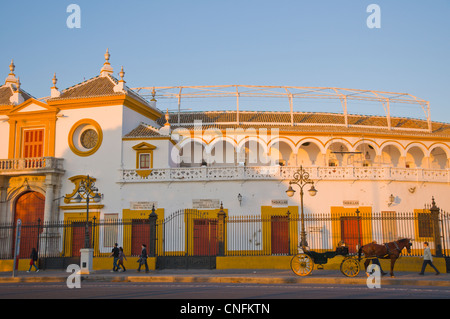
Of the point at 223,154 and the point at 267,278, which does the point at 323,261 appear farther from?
the point at 223,154

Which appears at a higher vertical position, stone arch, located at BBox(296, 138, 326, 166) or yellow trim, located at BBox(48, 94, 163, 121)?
yellow trim, located at BBox(48, 94, 163, 121)

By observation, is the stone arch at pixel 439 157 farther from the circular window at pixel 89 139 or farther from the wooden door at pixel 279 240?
the circular window at pixel 89 139

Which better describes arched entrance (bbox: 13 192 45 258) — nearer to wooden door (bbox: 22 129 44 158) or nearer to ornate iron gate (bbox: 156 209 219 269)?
wooden door (bbox: 22 129 44 158)

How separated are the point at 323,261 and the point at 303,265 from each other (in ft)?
2.53

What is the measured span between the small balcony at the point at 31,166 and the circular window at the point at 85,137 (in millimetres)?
1302

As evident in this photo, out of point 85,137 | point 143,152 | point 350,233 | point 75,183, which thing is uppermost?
point 85,137

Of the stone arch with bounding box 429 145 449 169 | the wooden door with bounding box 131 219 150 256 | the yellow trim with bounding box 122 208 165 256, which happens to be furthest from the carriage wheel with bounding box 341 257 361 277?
the stone arch with bounding box 429 145 449 169

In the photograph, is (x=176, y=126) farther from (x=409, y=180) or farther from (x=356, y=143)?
(x=409, y=180)

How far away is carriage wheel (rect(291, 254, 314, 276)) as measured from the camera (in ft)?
59.5

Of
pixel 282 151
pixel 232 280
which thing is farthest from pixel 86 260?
pixel 282 151

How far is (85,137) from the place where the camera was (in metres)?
30.6

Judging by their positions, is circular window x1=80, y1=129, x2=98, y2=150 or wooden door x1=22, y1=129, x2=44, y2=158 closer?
circular window x1=80, y1=129, x2=98, y2=150

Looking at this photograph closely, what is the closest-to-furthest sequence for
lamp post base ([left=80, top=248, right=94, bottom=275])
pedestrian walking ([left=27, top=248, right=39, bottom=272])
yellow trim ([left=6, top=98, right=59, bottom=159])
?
lamp post base ([left=80, top=248, right=94, bottom=275]), pedestrian walking ([left=27, top=248, right=39, bottom=272]), yellow trim ([left=6, top=98, right=59, bottom=159])
